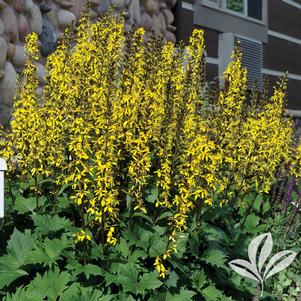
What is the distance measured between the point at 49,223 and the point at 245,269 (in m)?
1.46

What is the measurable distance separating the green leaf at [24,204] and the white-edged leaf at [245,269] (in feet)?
4.48

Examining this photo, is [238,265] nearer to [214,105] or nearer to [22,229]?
[214,105]

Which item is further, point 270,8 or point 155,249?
point 270,8

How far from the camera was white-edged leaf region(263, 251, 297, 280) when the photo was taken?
462 centimetres

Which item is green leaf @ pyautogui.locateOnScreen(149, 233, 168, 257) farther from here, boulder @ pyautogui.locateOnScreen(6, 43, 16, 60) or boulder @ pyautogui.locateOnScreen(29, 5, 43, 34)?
boulder @ pyautogui.locateOnScreen(29, 5, 43, 34)

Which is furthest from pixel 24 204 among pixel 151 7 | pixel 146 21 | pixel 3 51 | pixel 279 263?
pixel 151 7

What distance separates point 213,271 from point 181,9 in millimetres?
5550

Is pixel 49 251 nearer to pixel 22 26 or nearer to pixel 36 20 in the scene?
pixel 22 26

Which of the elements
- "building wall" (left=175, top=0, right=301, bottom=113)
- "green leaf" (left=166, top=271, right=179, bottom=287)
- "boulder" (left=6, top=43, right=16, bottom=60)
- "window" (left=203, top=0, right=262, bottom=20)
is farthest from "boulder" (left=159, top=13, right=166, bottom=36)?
"green leaf" (left=166, top=271, right=179, bottom=287)

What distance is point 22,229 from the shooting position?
13.7 feet

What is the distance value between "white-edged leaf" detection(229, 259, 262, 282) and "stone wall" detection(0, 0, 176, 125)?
240 centimetres

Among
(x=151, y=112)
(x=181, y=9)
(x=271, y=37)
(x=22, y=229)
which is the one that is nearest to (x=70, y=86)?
(x=151, y=112)

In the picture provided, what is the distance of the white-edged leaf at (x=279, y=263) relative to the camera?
4.62 metres

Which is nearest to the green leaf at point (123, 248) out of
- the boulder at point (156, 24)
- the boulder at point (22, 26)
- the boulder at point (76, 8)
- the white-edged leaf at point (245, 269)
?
A: the white-edged leaf at point (245, 269)
